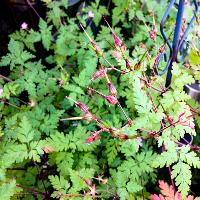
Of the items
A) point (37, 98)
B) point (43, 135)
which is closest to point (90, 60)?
point (37, 98)

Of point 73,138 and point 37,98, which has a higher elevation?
point 37,98

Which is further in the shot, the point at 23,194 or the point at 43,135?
the point at 43,135

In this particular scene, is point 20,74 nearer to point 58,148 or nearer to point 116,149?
point 58,148

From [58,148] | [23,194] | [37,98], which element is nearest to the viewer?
[58,148]

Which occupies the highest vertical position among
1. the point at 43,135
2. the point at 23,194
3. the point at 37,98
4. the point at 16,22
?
the point at 16,22

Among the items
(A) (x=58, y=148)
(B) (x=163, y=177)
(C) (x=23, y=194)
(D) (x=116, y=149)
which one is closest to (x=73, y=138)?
(A) (x=58, y=148)

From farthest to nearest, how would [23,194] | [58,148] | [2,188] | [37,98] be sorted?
[37,98] → [23,194] → [58,148] → [2,188]

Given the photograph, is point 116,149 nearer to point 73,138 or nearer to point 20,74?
point 73,138
